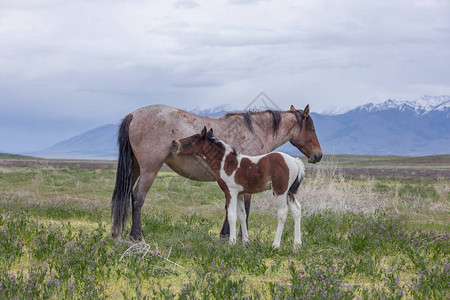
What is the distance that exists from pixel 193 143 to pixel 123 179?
1.81 m

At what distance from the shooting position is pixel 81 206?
12.1 meters

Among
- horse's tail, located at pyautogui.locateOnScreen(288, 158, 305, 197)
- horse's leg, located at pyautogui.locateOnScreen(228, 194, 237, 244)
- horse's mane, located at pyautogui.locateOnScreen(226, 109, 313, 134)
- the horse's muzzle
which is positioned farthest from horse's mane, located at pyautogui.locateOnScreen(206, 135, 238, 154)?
the horse's muzzle

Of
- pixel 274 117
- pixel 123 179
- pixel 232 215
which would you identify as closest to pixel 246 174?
pixel 232 215

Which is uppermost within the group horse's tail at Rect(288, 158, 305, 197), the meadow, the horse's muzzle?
the horse's muzzle

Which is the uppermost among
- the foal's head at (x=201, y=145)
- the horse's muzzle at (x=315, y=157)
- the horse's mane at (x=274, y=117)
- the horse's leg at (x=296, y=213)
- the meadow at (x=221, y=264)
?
the horse's mane at (x=274, y=117)

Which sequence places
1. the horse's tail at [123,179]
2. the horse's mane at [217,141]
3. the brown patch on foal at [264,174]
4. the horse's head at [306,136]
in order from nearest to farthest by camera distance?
the brown patch on foal at [264,174], the horse's mane at [217,141], the horse's tail at [123,179], the horse's head at [306,136]

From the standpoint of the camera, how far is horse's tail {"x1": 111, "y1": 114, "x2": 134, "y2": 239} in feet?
28.3

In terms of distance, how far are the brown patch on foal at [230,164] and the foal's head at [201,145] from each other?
17 centimetres

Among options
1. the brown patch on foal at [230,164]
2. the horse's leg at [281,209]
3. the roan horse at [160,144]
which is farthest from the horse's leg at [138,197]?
the horse's leg at [281,209]

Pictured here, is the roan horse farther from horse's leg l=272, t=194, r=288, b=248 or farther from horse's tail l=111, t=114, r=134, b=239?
horse's leg l=272, t=194, r=288, b=248

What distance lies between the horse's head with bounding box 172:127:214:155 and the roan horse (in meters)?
0.45

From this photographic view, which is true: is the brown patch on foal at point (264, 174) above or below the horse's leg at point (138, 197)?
above

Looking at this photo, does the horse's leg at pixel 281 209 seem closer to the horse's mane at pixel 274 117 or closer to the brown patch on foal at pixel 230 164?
the brown patch on foal at pixel 230 164

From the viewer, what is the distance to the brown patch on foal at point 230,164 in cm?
769
